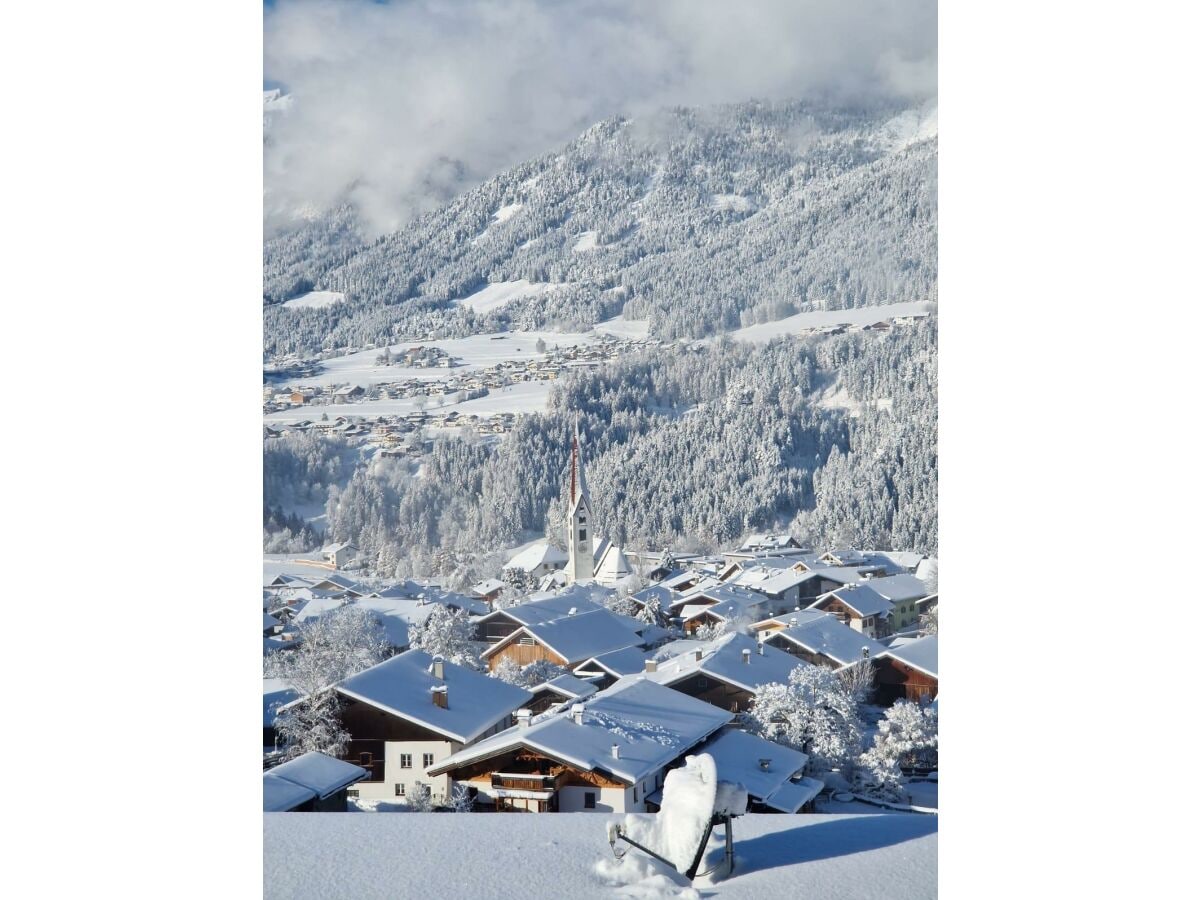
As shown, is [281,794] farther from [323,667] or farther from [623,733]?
[623,733]

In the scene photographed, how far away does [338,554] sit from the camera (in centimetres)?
499

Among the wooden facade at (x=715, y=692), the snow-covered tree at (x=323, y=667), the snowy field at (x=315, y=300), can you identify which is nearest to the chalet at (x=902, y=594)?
the wooden facade at (x=715, y=692)

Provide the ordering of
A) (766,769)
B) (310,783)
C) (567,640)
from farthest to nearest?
(567,640), (766,769), (310,783)

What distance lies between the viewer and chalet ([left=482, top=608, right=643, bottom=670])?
4941 millimetres

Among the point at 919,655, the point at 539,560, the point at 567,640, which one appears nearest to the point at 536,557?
the point at 539,560

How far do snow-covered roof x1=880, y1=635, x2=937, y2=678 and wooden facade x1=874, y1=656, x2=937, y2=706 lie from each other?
0.06 feet

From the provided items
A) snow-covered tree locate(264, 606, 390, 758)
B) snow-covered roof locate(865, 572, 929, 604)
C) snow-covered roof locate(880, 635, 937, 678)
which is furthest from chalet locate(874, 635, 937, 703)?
snow-covered tree locate(264, 606, 390, 758)

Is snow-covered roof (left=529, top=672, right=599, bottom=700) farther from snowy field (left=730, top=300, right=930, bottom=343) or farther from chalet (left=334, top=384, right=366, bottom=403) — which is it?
snowy field (left=730, top=300, right=930, bottom=343)

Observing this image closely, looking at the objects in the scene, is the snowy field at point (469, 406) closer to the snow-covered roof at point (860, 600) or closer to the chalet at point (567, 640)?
the chalet at point (567, 640)

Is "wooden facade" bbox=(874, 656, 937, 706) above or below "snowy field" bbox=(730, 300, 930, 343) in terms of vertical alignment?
below

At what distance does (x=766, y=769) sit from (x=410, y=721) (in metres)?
1.52
